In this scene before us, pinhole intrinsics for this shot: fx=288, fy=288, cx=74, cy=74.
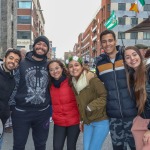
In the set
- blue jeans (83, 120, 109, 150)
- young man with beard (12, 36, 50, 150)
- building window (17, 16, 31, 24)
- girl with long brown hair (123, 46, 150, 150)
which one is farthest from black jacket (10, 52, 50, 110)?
building window (17, 16, 31, 24)

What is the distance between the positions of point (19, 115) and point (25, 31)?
58.4 metres

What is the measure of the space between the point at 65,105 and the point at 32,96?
20.1 inches

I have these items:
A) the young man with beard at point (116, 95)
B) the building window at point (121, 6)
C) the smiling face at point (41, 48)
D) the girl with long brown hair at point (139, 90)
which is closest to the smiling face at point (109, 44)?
the young man with beard at point (116, 95)

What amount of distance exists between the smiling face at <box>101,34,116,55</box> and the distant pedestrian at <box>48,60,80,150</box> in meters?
0.75

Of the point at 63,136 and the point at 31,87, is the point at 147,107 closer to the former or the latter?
the point at 63,136

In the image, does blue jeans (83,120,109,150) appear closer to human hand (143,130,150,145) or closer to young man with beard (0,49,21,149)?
human hand (143,130,150,145)

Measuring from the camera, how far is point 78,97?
4.14 meters

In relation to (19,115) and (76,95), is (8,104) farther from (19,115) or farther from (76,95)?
(76,95)

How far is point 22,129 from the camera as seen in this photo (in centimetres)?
432

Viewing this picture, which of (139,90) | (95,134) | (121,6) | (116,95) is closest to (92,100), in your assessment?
(116,95)

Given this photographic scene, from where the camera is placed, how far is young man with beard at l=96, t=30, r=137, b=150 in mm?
3971

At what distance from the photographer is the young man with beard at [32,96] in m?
4.30

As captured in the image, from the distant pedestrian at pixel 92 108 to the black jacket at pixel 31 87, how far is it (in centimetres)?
54

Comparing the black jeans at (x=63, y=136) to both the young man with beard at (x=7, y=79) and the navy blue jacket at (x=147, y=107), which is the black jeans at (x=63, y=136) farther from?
the navy blue jacket at (x=147, y=107)
